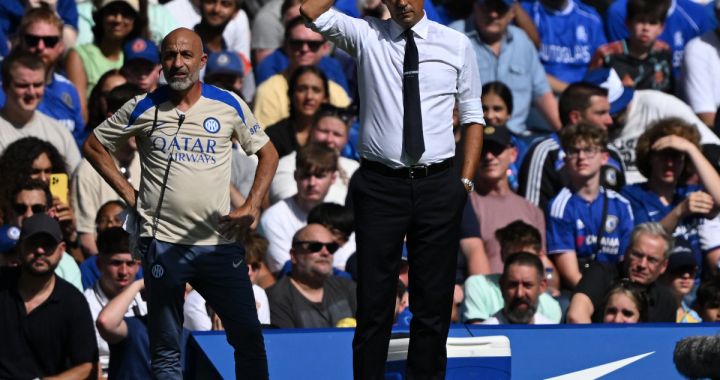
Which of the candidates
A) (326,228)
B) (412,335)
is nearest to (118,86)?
(326,228)

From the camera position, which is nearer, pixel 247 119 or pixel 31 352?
pixel 247 119

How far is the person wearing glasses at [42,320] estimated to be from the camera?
9.32 m

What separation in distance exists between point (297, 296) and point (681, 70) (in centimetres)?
557

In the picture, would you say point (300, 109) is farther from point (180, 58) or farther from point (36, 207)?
point (180, 58)

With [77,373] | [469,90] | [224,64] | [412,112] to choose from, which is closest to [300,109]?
[224,64]

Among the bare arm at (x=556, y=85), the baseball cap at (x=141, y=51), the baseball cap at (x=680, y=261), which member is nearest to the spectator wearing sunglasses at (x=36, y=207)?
the baseball cap at (x=141, y=51)

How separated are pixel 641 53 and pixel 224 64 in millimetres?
3871

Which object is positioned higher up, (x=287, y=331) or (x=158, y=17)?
(x=158, y=17)

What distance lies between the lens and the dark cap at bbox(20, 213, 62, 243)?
31.0 feet

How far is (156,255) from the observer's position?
7.28 metres

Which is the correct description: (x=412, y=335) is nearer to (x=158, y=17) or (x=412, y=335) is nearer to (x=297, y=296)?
(x=297, y=296)

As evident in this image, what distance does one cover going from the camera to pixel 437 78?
711 cm

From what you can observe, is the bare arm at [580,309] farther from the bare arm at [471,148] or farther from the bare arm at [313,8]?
the bare arm at [313,8]

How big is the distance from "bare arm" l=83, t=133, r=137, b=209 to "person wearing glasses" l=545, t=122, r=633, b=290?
4.73 meters
